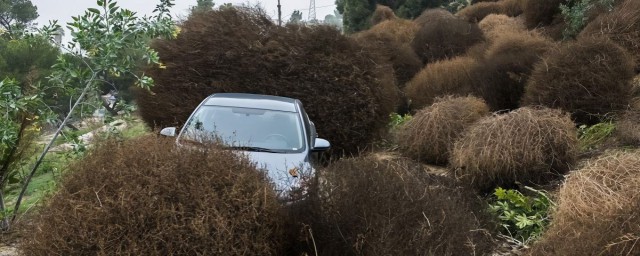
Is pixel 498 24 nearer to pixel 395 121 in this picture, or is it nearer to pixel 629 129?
pixel 395 121

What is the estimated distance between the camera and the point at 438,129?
971 cm

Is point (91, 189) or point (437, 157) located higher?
point (91, 189)

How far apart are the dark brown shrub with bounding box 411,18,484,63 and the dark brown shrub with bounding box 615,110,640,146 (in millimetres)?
9346

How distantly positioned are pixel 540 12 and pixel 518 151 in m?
11.9

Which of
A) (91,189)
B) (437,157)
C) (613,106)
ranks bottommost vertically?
(437,157)

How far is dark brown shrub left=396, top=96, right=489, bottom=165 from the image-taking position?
9.62m

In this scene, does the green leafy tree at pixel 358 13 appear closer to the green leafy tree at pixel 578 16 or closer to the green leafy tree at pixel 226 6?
the green leafy tree at pixel 578 16

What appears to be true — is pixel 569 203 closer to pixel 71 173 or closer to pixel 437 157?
pixel 71 173

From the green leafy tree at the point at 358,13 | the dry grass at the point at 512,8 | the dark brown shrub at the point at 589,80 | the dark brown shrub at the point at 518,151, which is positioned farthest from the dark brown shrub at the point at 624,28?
the green leafy tree at the point at 358,13

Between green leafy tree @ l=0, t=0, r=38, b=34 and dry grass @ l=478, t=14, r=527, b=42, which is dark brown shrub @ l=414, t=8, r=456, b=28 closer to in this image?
dry grass @ l=478, t=14, r=527, b=42

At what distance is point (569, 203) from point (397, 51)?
12.4 metres

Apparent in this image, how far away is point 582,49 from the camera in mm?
9438

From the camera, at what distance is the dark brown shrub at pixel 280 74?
1063 cm

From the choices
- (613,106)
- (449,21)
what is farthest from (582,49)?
(449,21)
